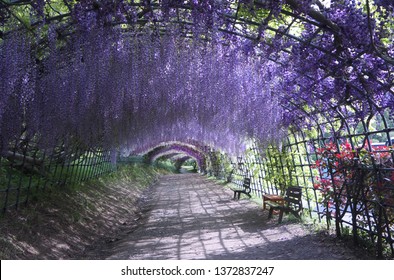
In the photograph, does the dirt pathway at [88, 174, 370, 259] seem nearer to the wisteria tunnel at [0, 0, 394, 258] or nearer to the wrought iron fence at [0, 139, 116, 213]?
the wisteria tunnel at [0, 0, 394, 258]

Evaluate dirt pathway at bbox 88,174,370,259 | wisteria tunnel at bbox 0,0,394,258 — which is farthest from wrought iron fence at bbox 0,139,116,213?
dirt pathway at bbox 88,174,370,259

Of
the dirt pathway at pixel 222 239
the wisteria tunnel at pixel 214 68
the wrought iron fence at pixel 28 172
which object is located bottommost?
the dirt pathway at pixel 222 239

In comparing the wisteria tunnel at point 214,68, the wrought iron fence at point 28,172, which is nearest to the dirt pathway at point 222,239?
the wisteria tunnel at point 214,68

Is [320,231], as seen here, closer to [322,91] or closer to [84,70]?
[322,91]

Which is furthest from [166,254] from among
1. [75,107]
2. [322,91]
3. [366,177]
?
[322,91]

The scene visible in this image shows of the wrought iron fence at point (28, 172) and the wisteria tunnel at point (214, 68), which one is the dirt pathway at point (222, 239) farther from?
the wrought iron fence at point (28, 172)

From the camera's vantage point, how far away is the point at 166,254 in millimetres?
5477

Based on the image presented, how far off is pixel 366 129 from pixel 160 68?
2825 millimetres

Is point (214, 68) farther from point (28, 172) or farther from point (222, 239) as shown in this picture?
point (28, 172)

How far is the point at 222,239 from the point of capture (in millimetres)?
6473

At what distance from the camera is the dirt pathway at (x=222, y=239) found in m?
5.25

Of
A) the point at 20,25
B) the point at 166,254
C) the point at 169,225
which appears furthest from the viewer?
the point at 169,225

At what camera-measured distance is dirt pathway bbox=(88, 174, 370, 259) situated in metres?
5.25

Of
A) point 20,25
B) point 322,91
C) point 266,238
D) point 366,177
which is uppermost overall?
point 20,25
